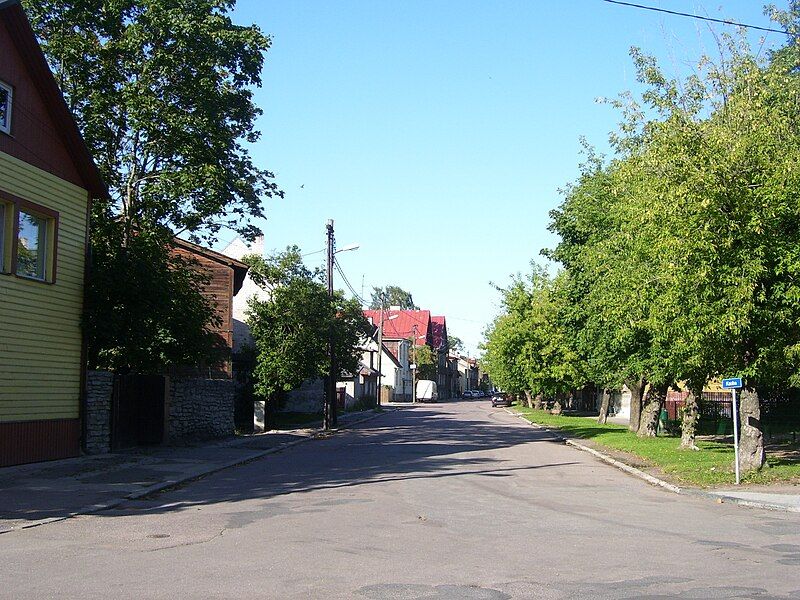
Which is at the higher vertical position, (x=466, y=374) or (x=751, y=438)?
(x=466, y=374)

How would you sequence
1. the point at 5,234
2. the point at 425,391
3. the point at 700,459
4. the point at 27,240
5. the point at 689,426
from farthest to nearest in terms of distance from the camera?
the point at 425,391 → the point at 689,426 → the point at 700,459 → the point at 27,240 → the point at 5,234

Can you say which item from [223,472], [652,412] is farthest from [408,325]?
[223,472]

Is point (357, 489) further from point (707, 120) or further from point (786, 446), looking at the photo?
point (786, 446)

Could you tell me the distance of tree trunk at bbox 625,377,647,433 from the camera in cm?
3477

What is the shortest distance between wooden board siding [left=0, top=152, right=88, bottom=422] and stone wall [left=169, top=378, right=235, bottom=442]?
559 centimetres

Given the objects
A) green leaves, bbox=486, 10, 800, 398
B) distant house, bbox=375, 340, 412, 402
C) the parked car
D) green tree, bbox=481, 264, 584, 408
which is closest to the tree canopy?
green leaves, bbox=486, 10, 800, 398

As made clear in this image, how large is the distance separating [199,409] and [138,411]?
4302 millimetres

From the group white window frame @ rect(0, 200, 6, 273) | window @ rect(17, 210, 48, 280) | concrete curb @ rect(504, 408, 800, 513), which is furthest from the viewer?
window @ rect(17, 210, 48, 280)

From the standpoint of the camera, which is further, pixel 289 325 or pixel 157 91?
pixel 289 325

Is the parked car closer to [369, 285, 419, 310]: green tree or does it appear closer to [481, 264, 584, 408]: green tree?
[481, 264, 584, 408]: green tree

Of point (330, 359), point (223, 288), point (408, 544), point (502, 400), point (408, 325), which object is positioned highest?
point (408, 325)

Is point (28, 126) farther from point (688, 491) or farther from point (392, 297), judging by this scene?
point (392, 297)

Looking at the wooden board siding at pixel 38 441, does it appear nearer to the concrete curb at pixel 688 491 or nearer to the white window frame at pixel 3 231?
the white window frame at pixel 3 231

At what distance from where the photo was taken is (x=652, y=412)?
3262 centimetres
